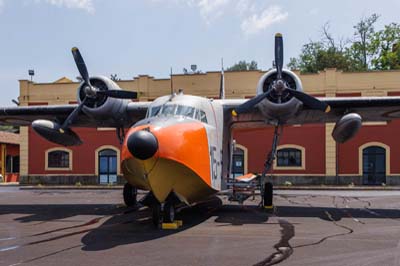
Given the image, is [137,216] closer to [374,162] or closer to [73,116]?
[73,116]

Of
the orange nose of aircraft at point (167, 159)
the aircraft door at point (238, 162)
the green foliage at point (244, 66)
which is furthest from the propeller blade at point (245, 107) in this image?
the green foliage at point (244, 66)

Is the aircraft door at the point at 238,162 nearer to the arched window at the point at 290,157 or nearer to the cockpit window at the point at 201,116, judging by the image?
the arched window at the point at 290,157

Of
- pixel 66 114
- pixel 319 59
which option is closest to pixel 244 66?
pixel 319 59

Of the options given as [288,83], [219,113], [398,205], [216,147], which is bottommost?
[398,205]

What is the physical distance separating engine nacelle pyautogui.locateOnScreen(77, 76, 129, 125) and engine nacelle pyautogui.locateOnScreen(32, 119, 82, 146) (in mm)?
1091

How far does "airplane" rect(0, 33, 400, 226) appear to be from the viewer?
11578 millimetres

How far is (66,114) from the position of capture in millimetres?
19250

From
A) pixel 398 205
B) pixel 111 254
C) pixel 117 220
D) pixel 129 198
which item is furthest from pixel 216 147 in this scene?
pixel 398 205

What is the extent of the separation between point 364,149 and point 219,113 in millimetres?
22579

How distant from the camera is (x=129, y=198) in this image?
1836 centimetres

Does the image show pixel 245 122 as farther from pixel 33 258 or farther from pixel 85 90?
pixel 33 258

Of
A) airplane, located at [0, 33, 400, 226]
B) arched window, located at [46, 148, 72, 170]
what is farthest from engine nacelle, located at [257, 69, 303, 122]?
arched window, located at [46, 148, 72, 170]

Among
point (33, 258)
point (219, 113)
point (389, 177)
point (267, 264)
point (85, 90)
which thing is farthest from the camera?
point (389, 177)

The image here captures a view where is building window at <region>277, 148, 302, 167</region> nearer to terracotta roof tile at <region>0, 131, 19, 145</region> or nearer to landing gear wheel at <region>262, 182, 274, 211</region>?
landing gear wheel at <region>262, 182, 274, 211</region>
